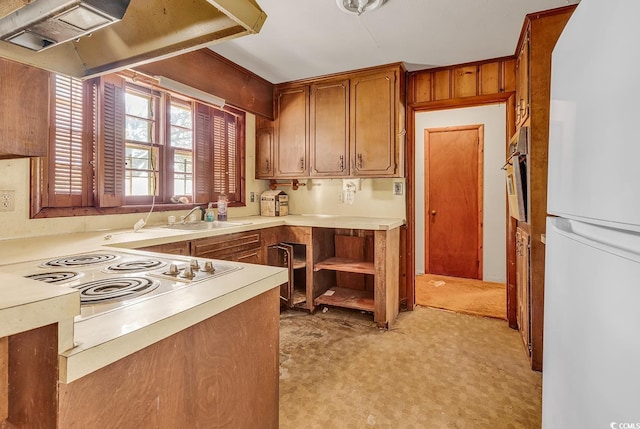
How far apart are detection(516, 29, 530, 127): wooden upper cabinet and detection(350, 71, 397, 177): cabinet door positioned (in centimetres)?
99

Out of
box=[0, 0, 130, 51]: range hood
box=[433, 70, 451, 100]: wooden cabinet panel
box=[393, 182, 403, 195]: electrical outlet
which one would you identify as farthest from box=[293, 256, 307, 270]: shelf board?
box=[0, 0, 130, 51]: range hood

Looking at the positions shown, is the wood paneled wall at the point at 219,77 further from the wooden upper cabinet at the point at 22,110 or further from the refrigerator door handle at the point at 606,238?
Answer: the refrigerator door handle at the point at 606,238

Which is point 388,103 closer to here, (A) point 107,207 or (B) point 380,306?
(B) point 380,306

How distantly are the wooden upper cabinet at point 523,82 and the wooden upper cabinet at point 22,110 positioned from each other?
8.97 feet

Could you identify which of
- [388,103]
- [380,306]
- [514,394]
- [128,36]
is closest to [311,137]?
[388,103]

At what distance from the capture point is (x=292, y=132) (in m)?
3.42

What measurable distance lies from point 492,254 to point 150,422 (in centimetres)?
448

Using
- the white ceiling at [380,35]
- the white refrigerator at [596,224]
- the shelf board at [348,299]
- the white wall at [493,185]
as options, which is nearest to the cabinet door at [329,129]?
the white ceiling at [380,35]

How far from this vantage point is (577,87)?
28.1 inches

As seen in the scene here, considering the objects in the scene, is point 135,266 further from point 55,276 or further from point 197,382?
point 197,382

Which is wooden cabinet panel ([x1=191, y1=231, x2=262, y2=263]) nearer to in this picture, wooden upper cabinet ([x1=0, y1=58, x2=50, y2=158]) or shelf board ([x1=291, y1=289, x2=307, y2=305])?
shelf board ([x1=291, y1=289, x2=307, y2=305])

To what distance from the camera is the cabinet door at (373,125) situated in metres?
2.96

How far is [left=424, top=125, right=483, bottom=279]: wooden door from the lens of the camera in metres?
4.32

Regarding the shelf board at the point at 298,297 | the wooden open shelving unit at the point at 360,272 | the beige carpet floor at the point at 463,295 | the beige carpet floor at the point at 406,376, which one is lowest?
the beige carpet floor at the point at 406,376
